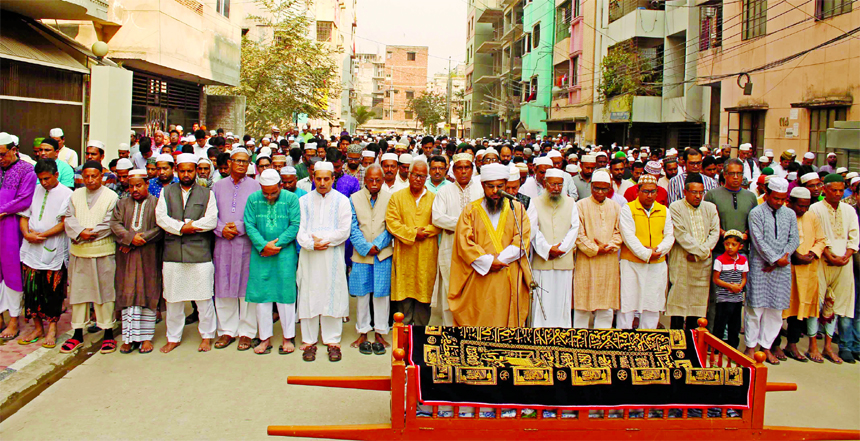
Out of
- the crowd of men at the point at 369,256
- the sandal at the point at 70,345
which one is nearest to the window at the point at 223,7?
the crowd of men at the point at 369,256

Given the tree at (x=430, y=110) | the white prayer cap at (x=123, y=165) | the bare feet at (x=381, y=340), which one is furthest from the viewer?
the tree at (x=430, y=110)

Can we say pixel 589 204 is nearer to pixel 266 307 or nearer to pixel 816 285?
pixel 816 285

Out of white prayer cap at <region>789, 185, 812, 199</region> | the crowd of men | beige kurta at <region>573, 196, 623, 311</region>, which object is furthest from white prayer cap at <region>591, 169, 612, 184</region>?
white prayer cap at <region>789, 185, 812, 199</region>

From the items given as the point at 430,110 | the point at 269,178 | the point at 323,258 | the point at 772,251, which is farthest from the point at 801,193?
the point at 430,110

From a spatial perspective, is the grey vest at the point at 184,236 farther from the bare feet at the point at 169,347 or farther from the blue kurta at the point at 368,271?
→ the blue kurta at the point at 368,271

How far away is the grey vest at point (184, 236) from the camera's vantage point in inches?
247

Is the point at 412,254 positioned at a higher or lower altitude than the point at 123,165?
lower

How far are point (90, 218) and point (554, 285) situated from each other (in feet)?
14.6

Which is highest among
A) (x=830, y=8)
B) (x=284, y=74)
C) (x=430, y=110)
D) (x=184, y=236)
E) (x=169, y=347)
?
(x=430, y=110)

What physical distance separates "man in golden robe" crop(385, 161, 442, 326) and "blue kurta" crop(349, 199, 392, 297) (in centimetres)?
7

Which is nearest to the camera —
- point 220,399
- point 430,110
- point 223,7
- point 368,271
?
point 220,399

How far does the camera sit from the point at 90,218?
6.17 meters

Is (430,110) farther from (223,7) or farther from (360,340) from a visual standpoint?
(360,340)

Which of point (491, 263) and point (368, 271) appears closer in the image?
point (491, 263)
